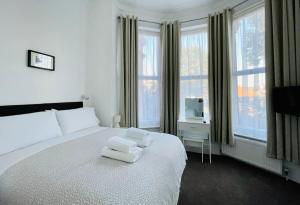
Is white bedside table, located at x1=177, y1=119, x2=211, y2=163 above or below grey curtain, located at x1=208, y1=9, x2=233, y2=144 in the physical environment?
below

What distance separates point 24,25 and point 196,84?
3.08m

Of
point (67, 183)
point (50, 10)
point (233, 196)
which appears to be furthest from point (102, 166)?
point (50, 10)

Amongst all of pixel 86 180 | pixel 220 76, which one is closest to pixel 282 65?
pixel 220 76

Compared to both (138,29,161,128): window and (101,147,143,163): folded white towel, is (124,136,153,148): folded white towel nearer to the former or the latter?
(101,147,143,163): folded white towel

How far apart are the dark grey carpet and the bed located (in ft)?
2.89

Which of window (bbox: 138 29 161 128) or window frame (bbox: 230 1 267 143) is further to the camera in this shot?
window (bbox: 138 29 161 128)

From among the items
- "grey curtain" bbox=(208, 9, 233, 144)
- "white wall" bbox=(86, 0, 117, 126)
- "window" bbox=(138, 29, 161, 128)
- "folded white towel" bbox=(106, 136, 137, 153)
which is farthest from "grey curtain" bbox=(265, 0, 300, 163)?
"white wall" bbox=(86, 0, 117, 126)

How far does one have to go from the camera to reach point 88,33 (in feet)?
10.7

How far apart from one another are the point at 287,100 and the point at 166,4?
9.19 feet

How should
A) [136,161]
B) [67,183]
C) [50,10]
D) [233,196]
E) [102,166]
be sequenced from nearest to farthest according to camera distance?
[67,183] → [102,166] → [136,161] → [233,196] → [50,10]

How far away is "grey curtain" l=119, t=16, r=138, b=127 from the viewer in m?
3.27

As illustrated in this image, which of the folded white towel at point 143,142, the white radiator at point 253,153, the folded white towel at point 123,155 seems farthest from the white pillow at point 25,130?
the white radiator at point 253,153

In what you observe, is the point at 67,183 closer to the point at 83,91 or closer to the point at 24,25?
the point at 24,25

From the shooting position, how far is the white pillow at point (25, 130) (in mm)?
1505
